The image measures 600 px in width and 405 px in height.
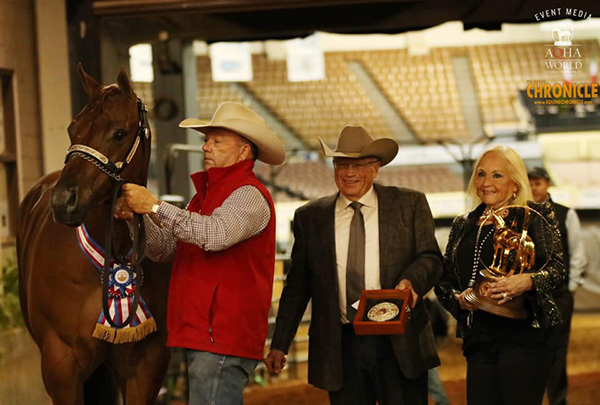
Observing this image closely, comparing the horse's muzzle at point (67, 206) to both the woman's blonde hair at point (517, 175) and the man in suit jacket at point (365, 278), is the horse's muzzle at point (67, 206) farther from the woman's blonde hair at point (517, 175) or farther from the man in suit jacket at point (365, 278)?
the woman's blonde hair at point (517, 175)

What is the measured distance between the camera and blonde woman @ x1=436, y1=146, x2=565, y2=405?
364 cm

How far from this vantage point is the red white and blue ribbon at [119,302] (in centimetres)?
357

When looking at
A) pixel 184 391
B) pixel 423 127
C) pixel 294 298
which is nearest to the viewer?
pixel 294 298

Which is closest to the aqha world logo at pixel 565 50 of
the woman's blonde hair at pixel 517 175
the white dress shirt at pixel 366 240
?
the woman's blonde hair at pixel 517 175

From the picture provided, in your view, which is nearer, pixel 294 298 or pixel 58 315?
pixel 58 315

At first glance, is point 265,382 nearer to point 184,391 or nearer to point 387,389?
point 184,391

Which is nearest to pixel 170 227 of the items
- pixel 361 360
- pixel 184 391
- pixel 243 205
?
pixel 243 205

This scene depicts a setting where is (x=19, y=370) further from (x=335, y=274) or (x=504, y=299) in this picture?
(x=504, y=299)

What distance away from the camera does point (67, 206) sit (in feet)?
10.5

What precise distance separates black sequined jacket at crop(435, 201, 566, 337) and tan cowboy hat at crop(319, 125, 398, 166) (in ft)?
1.42

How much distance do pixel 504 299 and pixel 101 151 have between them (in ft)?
5.32

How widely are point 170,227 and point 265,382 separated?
4.06 metres

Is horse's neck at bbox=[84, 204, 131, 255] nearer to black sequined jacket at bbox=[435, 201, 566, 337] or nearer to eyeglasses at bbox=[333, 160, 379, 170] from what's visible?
eyeglasses at bbox=[333, 160, 379, 170]

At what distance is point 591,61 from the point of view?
647 cm
